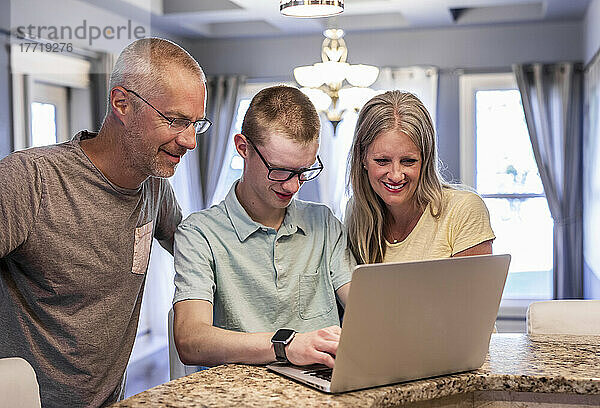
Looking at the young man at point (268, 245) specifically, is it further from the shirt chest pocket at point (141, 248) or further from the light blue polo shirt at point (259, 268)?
the shirt chest pocket at point (141, 248)

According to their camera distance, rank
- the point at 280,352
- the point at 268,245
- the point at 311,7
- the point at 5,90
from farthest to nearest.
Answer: the point at 5,90, the point at 311,7, the point at 268,245, the point at 280,352

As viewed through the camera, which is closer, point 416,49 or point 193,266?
point 193,266

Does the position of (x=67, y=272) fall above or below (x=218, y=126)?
below

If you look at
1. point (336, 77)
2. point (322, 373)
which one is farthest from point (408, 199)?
point (336, 77)

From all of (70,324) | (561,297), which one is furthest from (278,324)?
(561,297)

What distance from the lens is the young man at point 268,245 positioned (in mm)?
1619

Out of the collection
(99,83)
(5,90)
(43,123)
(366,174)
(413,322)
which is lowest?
(413,322)

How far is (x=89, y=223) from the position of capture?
5.65 feet

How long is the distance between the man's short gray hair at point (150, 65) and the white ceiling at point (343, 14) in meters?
3.23

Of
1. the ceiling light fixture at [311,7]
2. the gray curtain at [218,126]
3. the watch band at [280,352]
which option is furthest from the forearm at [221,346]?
the gray curtain at [218,126]

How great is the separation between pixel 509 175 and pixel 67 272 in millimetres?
4803

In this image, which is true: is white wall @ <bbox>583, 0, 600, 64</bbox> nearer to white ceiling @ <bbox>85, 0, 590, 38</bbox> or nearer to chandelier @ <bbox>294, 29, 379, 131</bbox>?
white ceiling @ <bbox>85, 0, 590, 38</bbox>

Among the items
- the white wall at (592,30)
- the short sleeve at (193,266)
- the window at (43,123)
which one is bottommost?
the short sleeve at (193,266)

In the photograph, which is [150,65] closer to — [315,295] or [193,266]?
[193,266]
